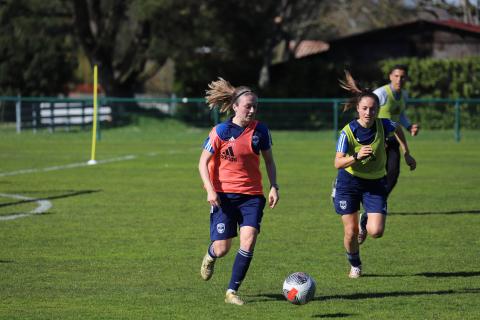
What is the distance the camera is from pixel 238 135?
8297 mm

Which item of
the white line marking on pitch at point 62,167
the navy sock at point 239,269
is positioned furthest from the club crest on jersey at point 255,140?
the white line marking on pitch at point 62,167

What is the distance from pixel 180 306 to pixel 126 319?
635 mm

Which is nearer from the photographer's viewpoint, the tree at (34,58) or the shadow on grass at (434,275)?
the shadow on grass at (434,275)

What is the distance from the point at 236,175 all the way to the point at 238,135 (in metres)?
0.34

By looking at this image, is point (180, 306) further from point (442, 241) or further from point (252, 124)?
point (442, 241)

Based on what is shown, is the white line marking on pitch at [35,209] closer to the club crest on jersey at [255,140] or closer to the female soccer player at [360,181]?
the female soccer player at [360,181]

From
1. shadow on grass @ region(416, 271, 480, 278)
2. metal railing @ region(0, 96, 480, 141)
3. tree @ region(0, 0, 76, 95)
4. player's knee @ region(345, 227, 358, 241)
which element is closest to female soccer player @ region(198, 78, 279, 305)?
player's knee @ region(345, 227, 358, 241)

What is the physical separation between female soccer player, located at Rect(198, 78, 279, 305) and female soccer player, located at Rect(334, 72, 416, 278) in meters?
1.15

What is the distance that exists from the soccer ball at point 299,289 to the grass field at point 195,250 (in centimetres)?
11

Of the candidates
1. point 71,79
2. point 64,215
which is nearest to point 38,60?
point 71,79

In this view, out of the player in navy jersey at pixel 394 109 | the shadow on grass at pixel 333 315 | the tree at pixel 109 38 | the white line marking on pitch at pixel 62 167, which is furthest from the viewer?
the tree at pixel 109 38

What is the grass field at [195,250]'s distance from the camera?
26.5 ft

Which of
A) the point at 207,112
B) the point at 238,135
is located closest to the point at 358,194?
the point at 238,135

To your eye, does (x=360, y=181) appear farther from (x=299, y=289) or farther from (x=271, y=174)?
(x=299, y=289)
